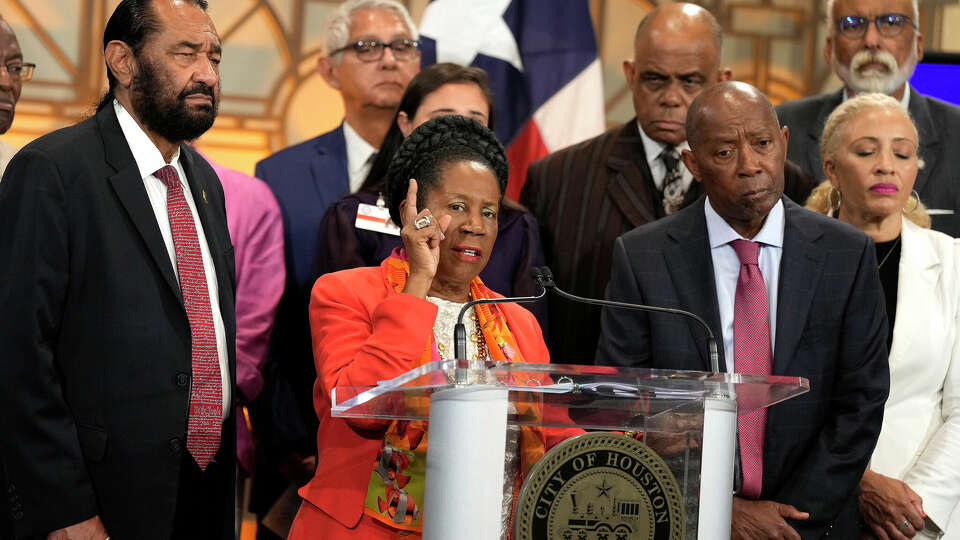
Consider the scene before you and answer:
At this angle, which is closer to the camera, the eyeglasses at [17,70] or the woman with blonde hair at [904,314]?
the woman with blonde hair at [904,314]

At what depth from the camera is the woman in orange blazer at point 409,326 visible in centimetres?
206

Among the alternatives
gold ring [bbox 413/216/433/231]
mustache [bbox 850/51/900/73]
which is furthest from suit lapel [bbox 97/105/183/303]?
mustache [bbox 850/51/900/73]

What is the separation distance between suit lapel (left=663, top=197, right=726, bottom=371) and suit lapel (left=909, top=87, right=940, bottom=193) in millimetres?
1266

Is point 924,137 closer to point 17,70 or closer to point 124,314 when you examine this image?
point 124,314

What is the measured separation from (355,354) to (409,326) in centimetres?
16

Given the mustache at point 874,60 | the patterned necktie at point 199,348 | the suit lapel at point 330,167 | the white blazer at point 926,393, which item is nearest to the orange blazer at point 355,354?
the patterned necktie at point 199,348

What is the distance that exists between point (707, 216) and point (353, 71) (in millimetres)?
1674

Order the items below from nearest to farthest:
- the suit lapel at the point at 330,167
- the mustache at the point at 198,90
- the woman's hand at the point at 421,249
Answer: the woman's hand at the point at 421,249 → the mustache at the point at 198,90 → the suit lapel at the point at 330,167

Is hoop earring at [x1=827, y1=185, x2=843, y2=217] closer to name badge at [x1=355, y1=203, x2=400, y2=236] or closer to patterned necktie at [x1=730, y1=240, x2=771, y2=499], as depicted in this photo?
patterned necktie at [x1=730, y1=240, x2=771, y2=499]

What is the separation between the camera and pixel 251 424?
392 cm

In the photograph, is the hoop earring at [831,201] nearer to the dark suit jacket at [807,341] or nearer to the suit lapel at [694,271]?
the dark suit jacket at [807,341]

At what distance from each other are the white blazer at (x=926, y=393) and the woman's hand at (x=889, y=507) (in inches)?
2.5

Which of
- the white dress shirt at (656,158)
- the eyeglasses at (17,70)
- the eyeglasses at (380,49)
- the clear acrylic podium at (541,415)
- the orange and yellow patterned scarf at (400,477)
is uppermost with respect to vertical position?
the eyeglasses at (380,49)

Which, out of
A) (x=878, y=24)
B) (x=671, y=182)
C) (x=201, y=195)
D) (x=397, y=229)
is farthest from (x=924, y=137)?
(x=201, y=195)
